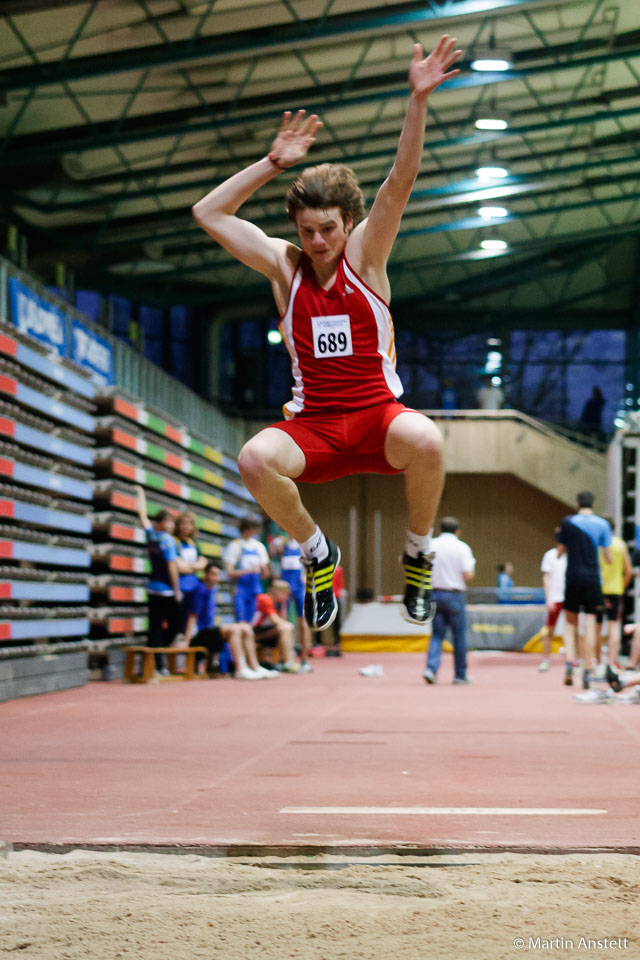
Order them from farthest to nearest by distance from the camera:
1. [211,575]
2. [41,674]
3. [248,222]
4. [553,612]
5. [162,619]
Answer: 1. [553,612]
2. [211,575]
3. [162,619]
4. [41,674]
5. [248,222]

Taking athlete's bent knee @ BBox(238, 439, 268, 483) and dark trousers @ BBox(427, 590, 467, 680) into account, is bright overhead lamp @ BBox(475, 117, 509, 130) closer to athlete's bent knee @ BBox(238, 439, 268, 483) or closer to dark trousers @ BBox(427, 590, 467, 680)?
dark trousers @ BBox(427, 590, 467, 680)

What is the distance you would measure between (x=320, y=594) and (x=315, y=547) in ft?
0.63

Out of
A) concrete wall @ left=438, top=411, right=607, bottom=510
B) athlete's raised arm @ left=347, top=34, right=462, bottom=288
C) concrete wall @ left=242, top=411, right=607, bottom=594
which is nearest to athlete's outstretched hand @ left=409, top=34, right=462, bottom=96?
athlete's raised arm @ left=347, top=34, right=462, bottom=288

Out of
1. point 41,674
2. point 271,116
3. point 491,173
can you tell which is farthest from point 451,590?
point 491,173

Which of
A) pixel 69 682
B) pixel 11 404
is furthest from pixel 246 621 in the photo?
pixel 11 404

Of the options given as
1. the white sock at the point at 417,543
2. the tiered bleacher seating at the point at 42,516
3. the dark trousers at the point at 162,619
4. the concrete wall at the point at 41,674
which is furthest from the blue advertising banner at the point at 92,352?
the white sock at the point at 417,543

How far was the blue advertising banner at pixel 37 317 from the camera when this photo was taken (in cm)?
1307

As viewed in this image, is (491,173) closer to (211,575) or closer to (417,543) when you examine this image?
(211,575)

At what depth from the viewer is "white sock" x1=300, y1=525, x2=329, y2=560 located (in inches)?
184

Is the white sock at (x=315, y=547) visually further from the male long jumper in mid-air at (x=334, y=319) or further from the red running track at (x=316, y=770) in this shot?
the red running track at (x=316, y=770)

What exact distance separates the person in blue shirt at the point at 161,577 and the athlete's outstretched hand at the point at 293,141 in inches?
347

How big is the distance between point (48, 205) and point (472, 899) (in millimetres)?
16638

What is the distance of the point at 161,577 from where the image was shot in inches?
522

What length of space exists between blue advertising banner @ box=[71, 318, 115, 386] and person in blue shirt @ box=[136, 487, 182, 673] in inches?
91.6
